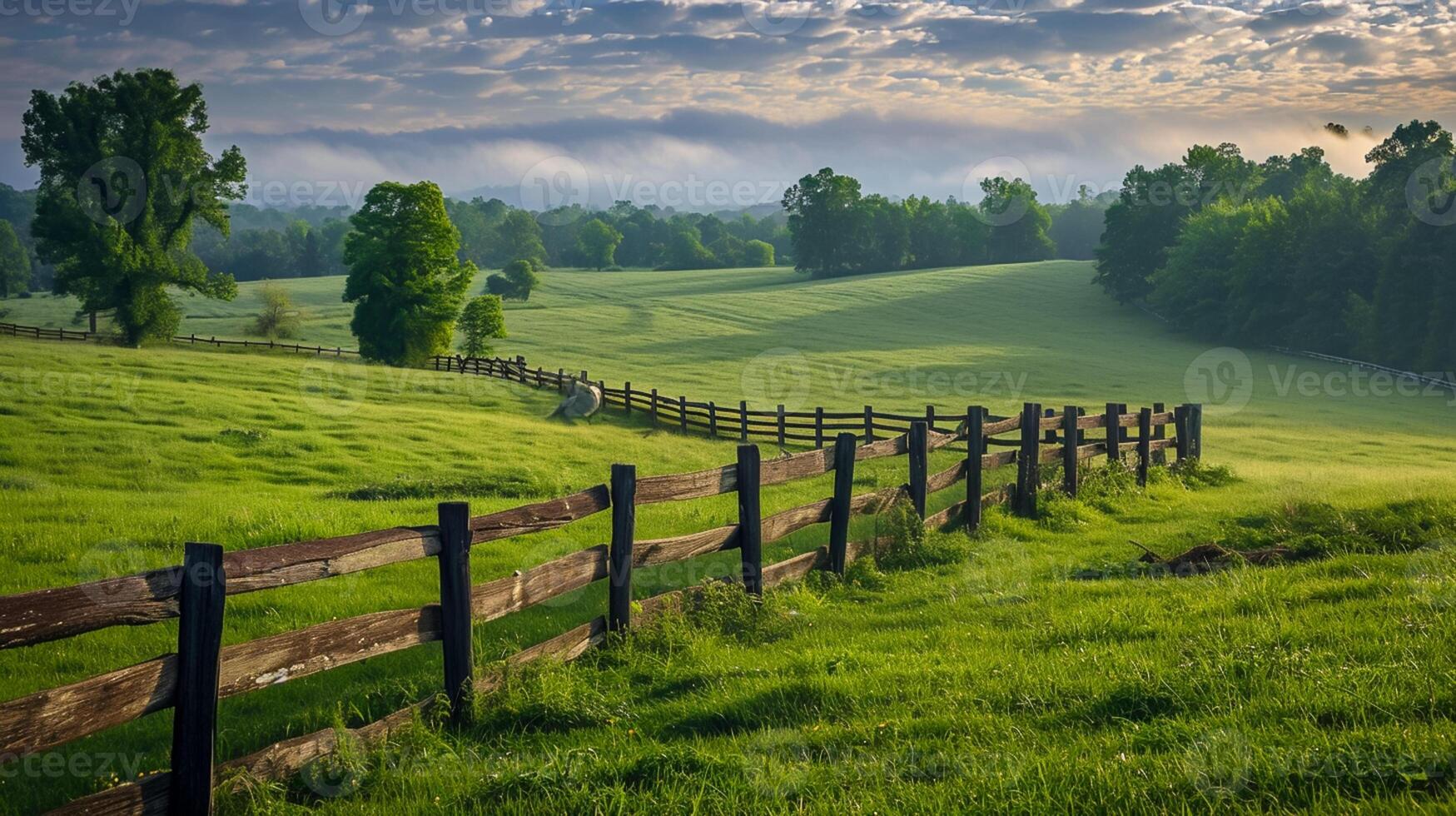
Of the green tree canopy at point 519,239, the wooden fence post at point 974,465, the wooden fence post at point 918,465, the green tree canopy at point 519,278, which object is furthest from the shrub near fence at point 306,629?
the green tree canopy at point 519,239

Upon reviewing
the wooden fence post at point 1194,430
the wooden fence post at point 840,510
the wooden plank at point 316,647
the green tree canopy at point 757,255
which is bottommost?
the wooden fence post at point 1194,430

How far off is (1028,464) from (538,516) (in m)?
9.20

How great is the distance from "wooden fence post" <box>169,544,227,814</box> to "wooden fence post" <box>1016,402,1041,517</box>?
1138cm

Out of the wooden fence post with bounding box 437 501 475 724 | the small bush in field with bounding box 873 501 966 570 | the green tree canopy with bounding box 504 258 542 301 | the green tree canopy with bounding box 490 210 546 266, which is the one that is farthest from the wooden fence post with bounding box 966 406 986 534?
the green tree canopy with bounding box 490 210 546 266

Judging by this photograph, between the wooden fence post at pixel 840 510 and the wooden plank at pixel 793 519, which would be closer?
the wooden plank at pixel 793 519

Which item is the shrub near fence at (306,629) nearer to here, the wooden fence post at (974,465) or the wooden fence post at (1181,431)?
the wooden fence post at (974,465)

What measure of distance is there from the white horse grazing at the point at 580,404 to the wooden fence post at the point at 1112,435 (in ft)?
72.4

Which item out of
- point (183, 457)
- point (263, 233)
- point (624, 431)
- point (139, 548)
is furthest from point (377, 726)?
point (263, 233)

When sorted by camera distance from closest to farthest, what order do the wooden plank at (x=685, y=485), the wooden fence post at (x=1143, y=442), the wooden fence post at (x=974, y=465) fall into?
the wooden plank at (x=685, y=485) → the wooden fence post at (x=974, y=465) → the wooden fence post at (x=1143, y=442)

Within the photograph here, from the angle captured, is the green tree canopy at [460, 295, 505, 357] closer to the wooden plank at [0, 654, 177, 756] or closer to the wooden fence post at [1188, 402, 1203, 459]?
the wooden fence post at [1188, 402, 1203, 459]

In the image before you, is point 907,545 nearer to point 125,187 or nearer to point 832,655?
point 832,655

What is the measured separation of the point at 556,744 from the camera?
5.50 m

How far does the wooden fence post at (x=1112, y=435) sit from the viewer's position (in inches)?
637

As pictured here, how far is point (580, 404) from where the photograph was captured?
36.2 metres
